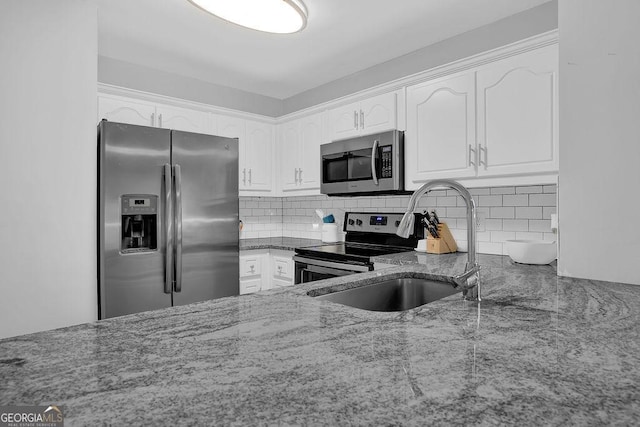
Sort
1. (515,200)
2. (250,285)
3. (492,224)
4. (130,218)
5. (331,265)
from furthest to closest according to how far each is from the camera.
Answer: (250,285) < (331,265) < (492,224) < (515,200) < (130,218)

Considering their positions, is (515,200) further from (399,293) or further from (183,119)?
(183,119)

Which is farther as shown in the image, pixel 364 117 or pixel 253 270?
pixel 253 270

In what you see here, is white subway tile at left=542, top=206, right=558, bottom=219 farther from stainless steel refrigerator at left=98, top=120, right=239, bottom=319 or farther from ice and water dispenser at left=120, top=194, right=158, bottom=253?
ice and water dispenser at left=120, top=194, right=158, bottom=253

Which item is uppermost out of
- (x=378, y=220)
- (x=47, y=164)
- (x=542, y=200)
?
(x=47, y=164)

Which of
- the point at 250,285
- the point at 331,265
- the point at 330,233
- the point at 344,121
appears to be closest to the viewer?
the point at 331,265

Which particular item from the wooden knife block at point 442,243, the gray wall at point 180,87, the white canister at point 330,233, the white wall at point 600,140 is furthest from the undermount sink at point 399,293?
the gray wall at point 180,87

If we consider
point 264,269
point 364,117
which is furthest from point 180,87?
point 264,269

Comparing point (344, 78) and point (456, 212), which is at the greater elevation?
point (344, 78)

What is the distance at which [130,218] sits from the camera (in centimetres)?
243

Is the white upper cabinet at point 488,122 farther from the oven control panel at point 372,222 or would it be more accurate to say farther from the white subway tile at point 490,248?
the white subway tile at point 490,248

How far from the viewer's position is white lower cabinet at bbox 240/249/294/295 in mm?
3332

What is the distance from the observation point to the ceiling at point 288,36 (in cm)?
234

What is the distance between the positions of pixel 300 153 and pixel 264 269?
1163 mm

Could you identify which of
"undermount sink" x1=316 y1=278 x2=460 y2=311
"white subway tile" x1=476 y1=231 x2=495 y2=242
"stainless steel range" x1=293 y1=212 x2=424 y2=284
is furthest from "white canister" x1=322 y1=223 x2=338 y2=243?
"undermount sink" x1=316 y1=278 x2=460 y2=311
